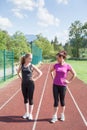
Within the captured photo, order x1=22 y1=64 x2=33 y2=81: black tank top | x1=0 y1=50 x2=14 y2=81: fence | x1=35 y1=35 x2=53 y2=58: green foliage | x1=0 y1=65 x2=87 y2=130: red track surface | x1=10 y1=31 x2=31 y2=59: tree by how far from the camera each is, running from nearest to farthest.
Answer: x1=0 y1=65 x2=87 y2=130: red track surface, x1=22 y1=64 x2=33 y2=81: black tank top, x1=0 y1=50 x2=14 y2=81: fence, x1=10 y1=31 x2=31 y2=59: tree, x1=35 y1=35 x2=53 y2=58: green foliage

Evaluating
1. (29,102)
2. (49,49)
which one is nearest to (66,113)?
(29,102)

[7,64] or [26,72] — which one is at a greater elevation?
[26,72]

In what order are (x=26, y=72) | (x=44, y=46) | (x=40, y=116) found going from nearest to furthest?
(x=26, y=72)
(x=40, y=116)
(x=44, y=46)

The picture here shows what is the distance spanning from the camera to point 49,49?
359 feet

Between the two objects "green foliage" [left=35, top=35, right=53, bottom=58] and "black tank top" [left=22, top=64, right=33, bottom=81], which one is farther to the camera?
"green foliage" [left=35, top=35, right=53, bottom=58]

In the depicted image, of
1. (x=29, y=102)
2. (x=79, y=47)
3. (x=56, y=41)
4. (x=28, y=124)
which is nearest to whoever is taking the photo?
(x=28, y=124)

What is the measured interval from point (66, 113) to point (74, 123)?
5.02 ft

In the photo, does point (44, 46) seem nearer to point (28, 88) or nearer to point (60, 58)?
point (28, 88)

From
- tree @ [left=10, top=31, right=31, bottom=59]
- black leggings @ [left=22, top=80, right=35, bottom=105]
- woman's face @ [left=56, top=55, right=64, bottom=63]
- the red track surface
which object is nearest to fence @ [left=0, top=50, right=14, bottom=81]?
the red track surface

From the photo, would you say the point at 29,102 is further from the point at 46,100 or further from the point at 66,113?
the point at 46,100

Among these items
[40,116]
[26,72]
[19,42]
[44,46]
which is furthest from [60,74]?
[44,46]

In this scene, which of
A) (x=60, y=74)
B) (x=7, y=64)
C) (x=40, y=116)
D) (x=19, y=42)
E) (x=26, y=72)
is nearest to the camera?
(x=60, y=74)

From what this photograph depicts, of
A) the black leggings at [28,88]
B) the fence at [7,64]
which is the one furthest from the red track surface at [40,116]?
the fence at [7,64]

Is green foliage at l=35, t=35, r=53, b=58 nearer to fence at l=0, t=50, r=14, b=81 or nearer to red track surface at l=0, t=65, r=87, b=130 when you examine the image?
fence at l=0, t=50, r=14, b=81
